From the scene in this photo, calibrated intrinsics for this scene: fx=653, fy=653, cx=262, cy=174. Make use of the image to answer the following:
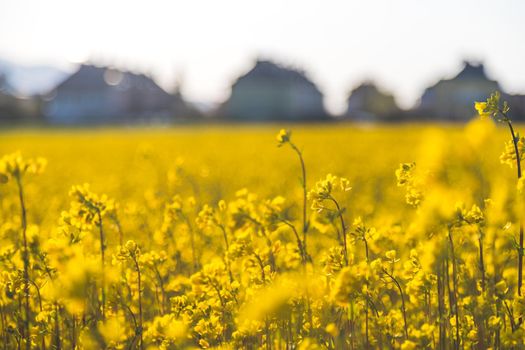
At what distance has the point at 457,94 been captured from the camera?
6731 centimetres

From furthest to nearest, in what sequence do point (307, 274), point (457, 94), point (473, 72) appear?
point (473, 72)
point (457, 94)
point (307, 274)

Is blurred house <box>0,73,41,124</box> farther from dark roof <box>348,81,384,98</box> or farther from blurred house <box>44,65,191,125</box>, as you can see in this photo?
dark roof <box>348,81,384,98</box>

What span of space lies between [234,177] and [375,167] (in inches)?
117

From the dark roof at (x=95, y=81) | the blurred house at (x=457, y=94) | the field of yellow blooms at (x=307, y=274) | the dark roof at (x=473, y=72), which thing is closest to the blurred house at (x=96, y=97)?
the dark roof at (x=95, y=81)

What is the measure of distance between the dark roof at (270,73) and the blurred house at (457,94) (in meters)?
16.8

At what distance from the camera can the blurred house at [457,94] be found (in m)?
50.4

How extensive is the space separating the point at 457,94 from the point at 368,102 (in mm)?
15368

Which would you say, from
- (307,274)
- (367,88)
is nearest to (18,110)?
(367,88)

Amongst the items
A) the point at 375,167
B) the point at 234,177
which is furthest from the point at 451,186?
the point at 375,167

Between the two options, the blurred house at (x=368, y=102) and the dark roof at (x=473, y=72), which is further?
the blurred house at (x=368, y=102)

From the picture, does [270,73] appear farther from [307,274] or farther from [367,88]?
[307,274]

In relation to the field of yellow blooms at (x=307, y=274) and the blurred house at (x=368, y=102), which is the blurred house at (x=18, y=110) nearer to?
the blurred house at (x=368, y=102)

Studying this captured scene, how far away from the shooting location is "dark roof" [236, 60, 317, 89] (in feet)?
266

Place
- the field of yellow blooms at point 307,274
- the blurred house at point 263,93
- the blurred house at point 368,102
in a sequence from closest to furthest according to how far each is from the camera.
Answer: the field of yellow blooms at point 307,274, the blurred house at point 368,102, the blurred house at point 263,93
